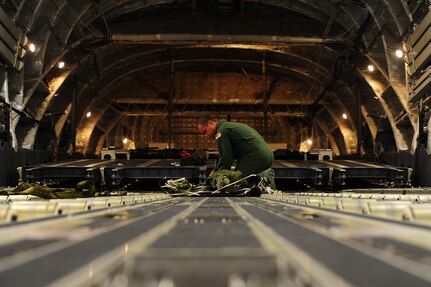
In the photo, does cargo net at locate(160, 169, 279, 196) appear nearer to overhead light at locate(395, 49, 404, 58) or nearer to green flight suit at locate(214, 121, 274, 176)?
green flight suit at locate(214, 121, 274, 176)

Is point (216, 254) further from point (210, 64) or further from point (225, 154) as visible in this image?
point (210, 64)

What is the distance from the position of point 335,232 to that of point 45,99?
19321 mm

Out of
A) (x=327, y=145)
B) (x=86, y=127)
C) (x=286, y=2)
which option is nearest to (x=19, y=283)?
(x=286, y=2)

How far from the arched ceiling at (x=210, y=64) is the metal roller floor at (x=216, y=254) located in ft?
46.2

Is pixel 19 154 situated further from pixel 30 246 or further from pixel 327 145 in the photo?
pixel 327 145

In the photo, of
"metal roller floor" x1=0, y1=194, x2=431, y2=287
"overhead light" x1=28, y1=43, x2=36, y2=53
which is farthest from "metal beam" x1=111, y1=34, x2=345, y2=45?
"metal roller floor" x1=0, y1=194, x2=431, y2=287

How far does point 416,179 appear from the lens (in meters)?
13.4

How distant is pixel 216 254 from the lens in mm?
1372

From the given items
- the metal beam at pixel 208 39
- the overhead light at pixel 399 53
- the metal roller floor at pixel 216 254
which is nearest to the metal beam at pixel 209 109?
the metal beam at pixel 208 39

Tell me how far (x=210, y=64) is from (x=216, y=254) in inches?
1080

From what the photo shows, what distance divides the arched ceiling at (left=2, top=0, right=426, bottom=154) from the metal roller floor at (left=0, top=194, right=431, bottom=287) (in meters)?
14.1

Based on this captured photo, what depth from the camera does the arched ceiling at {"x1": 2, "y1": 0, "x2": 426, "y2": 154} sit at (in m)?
16.1

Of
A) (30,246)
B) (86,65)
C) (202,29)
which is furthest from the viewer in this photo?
(86,65)

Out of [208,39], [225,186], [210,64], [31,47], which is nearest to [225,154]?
[225,186]
